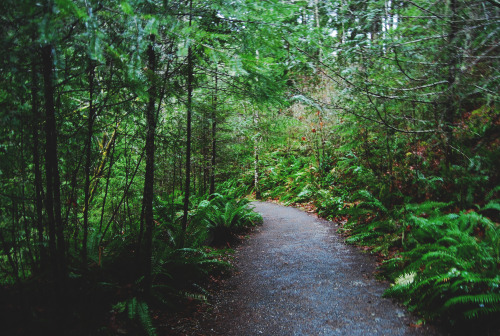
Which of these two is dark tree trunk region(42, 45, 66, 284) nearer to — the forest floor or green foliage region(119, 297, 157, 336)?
green foliage region(119, 297, 157, 336)

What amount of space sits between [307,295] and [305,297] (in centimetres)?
7

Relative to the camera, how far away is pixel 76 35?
7.82 feet

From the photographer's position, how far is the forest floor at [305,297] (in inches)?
132

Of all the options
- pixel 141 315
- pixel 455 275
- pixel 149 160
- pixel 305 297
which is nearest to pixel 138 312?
pixel 141 315

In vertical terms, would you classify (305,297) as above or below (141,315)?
below

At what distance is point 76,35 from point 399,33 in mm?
5919

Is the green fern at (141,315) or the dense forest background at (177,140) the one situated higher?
the dense forest background at (177,140)

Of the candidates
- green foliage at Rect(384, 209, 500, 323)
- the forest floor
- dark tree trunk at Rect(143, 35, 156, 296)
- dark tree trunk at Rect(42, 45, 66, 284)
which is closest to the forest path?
the forest floor

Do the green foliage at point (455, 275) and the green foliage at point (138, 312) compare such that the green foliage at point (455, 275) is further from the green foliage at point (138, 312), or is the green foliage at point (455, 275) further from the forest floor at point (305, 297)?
the green foliage at point (138, 312)

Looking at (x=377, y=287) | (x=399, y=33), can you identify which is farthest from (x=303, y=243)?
(x=399, y=33)

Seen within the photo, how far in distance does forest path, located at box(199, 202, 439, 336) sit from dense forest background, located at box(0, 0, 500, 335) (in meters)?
0.39

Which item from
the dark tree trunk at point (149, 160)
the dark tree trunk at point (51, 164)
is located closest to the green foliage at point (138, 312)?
the dark tree trunk at point (149, 160)

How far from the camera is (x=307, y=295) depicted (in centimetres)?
420

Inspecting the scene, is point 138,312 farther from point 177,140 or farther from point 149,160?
point 177,140
